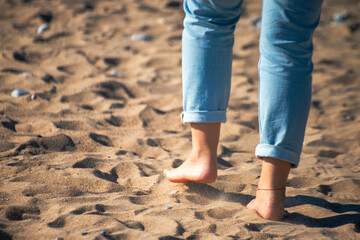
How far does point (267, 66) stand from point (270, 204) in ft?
1.89

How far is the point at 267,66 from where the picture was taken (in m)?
1.42

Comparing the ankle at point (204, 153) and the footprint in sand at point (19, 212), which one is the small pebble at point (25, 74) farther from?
the ankle at point (204, 153)

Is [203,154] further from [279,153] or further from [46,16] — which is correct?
[46,16]

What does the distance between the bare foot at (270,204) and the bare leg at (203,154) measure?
0.24 m

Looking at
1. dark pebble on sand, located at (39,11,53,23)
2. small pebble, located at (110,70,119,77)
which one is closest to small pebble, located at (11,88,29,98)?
small pebble, located at (110,70,119,77)

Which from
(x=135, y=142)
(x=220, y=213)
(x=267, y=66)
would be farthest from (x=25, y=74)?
(x=267, y=66)

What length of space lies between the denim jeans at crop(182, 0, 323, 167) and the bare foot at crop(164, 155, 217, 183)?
0.22 m

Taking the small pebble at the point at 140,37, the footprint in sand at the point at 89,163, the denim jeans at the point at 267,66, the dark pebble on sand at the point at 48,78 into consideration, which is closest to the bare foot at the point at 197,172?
Answer: the denim jeans at the point at 267,66

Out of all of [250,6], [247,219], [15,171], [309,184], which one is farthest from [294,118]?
[250,6]

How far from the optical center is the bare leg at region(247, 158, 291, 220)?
1457 millimetres

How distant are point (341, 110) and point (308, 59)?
6.17ft

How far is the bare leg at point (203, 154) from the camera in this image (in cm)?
163

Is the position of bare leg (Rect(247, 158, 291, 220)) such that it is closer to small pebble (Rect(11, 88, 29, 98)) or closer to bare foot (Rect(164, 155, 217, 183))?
bare foot (Rect(164, 155, 217, 183))

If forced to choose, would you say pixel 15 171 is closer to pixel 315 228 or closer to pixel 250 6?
pixel 315 228
